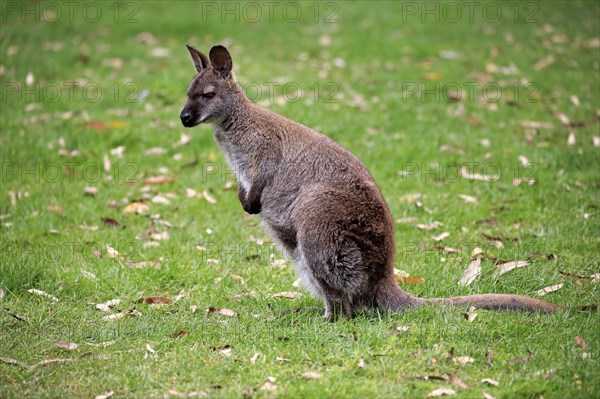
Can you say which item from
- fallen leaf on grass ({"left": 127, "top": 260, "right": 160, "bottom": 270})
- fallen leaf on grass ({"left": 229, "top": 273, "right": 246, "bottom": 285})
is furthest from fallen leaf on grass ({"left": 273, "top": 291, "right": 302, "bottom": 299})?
fallen leaf on grass ({"left": 127, "top": 260, "right": 160, "bottom": 270})

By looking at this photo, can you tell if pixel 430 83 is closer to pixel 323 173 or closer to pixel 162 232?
pixel 162 232

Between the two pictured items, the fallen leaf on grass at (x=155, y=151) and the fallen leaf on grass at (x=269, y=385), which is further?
the fallen leaf on grass at (x=155, y=151)

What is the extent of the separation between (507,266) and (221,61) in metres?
2.97

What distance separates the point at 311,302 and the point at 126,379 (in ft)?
6.15

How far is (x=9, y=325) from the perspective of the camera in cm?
557

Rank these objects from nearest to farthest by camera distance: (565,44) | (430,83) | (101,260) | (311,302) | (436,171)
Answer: (311,302) → (101,260) → (436,171) → (430,83) → (565,44)

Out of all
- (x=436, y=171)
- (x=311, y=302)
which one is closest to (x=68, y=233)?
(x=311, y=302)

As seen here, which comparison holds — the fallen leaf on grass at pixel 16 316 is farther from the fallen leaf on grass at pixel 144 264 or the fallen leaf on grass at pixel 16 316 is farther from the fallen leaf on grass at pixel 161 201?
the fallen leaf on grass at pixel 161 201

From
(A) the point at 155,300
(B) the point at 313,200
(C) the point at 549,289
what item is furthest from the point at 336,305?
(C) the point at 549,289

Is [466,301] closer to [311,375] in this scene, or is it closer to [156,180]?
[311,375]

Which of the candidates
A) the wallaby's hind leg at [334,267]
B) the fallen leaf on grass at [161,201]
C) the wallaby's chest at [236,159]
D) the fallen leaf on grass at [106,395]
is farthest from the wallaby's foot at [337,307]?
the fallen leaf on grass at [161,201]

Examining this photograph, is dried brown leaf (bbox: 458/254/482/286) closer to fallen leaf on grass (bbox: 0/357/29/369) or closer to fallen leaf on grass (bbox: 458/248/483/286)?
fallen leaf on grass (bbox: 458/248/483/286)

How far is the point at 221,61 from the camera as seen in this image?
20.1 feet

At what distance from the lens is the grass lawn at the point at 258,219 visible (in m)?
4.85
